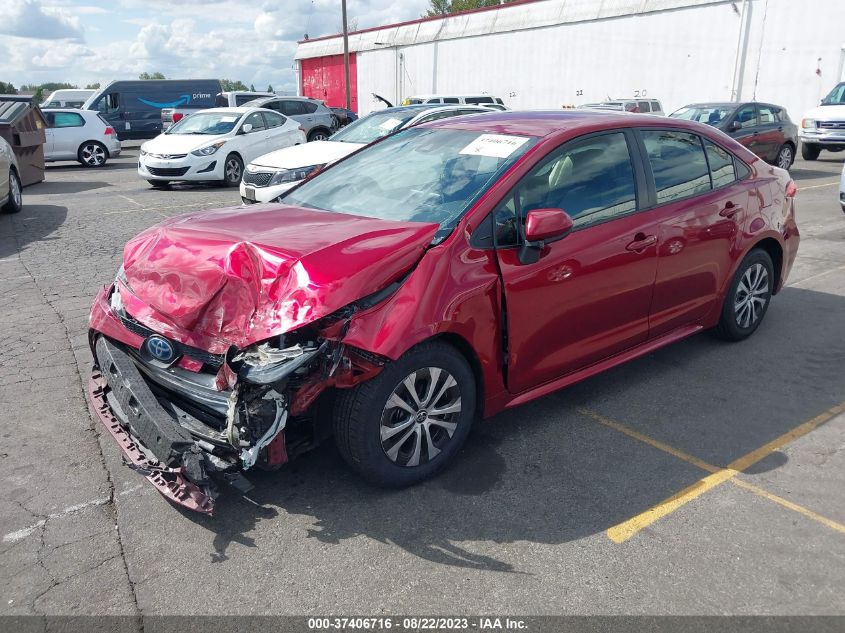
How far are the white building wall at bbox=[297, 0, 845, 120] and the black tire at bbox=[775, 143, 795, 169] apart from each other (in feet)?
22.4

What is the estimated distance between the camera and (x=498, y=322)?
3557mm

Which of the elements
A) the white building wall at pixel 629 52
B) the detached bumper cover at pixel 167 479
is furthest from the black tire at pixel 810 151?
the detached bumper cover at pixel 167 479

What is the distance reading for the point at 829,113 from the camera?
59.4 ft

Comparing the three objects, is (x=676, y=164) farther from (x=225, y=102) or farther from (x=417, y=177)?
(x=225, y=102)

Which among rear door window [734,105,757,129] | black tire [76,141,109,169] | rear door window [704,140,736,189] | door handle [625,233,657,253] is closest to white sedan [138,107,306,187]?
A: black tire [76,141,109,169]

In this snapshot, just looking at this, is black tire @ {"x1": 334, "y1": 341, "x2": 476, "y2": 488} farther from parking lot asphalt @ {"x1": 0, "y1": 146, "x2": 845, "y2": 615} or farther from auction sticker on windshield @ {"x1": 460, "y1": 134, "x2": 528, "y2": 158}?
auction sticker on windshield @ {"x1": 460, "y1": 134, "x2": 528, "y2": 158}

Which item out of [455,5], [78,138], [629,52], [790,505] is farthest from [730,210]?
[455,5]

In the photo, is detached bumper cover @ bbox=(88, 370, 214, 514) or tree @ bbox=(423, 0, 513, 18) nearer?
detached bumper cover @ bbox=(88, 370, 214, 514)

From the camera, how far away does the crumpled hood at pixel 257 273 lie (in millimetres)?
3078

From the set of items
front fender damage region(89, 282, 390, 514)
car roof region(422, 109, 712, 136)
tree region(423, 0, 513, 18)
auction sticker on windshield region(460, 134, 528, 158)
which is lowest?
front fender damage region(89, 282, 390, 514)

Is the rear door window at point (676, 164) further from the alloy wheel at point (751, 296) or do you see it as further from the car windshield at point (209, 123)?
the car windshield at point (209, 123)

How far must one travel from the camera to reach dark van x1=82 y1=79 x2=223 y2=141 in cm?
2600

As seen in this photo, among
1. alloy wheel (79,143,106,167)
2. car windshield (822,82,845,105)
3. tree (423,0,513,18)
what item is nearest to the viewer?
car windshield (822,82,845,105)

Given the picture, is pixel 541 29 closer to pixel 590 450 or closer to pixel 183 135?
pixel 183 135
